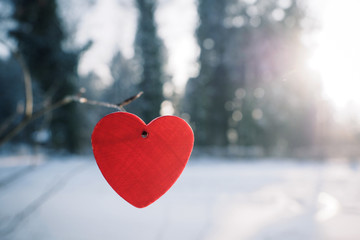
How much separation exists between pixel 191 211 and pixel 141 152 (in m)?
1.90

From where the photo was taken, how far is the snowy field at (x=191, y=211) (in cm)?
186

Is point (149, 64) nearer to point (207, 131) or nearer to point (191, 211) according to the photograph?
point (207, 131)

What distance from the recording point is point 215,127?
24.4 ft

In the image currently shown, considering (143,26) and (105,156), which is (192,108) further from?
(105,156)

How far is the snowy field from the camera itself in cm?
186

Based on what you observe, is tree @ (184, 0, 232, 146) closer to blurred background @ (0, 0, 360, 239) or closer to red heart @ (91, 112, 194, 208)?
blurred background @ (0, 0, 360, 239)

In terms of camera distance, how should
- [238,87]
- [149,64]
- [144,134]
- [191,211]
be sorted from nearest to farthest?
1. [144,134]
2. [191,211]
3. [149,64]
4. [238,87]

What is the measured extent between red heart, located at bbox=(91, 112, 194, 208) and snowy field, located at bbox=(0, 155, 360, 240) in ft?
2.87

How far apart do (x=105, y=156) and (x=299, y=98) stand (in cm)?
659

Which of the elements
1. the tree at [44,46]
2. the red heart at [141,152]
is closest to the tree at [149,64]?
the tree at [44,46]

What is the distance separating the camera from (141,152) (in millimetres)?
675

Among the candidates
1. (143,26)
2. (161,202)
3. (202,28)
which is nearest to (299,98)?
A: (202,28)

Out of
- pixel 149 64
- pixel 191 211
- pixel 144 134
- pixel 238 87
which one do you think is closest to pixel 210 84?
pixel 238 87

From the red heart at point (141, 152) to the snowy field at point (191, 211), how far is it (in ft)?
2.87
